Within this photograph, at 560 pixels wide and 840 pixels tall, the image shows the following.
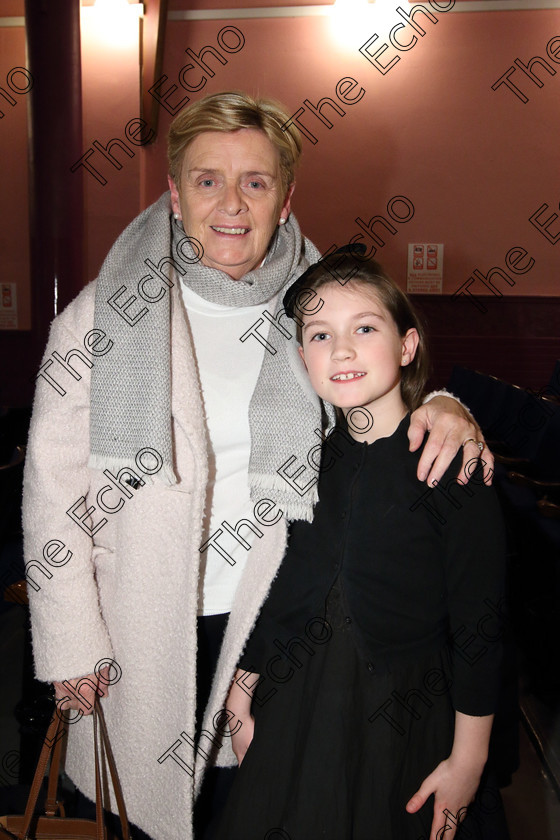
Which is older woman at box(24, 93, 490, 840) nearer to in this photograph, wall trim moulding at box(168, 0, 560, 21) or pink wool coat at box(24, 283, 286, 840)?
pink wool coat at box(24, 283, 286, 840)

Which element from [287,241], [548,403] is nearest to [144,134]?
[548,403]

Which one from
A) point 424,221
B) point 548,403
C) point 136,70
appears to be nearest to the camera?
point 548,403

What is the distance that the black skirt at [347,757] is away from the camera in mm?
908

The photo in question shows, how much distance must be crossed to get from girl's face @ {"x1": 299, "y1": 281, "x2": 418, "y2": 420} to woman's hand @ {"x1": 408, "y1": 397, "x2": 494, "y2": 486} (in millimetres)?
71

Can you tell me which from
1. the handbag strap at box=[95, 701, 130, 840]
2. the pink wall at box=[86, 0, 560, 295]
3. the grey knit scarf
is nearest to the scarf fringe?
the grey knit scarf

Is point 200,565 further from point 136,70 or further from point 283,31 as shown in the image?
point 283,31

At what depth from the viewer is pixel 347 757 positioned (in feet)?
3.04

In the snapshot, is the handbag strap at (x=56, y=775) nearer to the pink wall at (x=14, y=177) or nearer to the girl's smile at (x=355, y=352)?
the girl's smile at (x=355, y=352)

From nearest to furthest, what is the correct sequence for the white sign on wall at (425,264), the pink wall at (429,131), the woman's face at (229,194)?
1. the woman's face at (229,194)
2. the pink wall at (429,131)
3. the white sign on wall at (425,264)

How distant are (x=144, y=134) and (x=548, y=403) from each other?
145 inches

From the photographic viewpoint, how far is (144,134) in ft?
16.6

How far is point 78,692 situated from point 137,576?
0.72 ft

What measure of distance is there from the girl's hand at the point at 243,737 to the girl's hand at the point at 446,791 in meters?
0.28

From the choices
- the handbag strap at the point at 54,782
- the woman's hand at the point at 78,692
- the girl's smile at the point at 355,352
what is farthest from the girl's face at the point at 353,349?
the handbag strap at the point at 54,782
